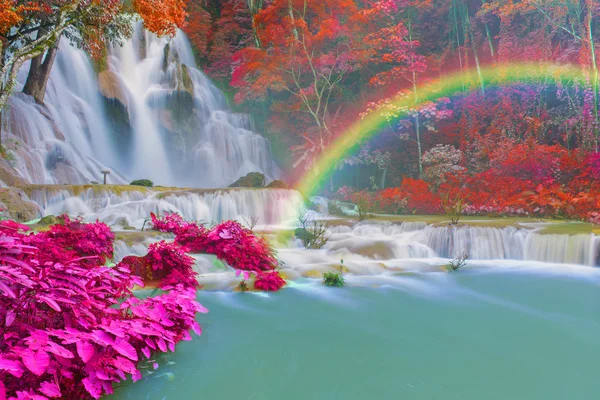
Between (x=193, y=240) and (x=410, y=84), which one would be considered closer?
(x=193, y=240)

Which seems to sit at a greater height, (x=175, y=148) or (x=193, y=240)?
(x=175, y=148)

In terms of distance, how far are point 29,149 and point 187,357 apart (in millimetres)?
11464

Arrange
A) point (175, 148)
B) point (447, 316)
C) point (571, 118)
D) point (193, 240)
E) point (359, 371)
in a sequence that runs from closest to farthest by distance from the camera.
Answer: point (359, 371), point (447, 316), point (193, 240), point (571, 118), point (175, 148)

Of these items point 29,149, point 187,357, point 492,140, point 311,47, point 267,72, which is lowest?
point 187,357

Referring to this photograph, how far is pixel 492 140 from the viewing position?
47.4ft

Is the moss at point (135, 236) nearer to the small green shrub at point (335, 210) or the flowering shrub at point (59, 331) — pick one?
the flowering shrub at point (59, 331)

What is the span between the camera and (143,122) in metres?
16.4

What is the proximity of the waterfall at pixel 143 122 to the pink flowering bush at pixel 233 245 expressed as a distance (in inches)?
310

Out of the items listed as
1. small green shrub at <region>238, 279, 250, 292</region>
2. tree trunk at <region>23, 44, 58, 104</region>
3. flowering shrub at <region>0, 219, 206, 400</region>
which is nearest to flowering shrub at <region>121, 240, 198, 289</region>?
small green shrub at <region>238, 279, 250, 292</region>

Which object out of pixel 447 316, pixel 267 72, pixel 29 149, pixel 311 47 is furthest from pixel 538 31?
pixel 29 149

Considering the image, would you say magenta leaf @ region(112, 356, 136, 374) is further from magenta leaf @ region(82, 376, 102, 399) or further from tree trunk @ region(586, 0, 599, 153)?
tree trunk @ region(586, 0, 599, 153)

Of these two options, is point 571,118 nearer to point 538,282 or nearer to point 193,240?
point 538,282

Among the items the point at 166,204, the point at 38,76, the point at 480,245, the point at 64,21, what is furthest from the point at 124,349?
the point at 38,76

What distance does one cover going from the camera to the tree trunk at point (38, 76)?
12.8m
